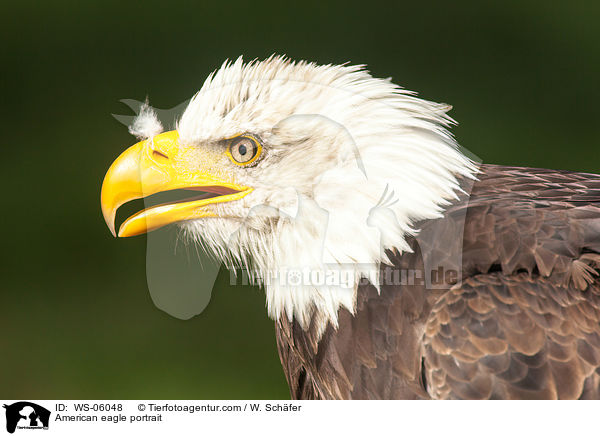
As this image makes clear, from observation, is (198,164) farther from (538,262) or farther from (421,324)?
(538,262)

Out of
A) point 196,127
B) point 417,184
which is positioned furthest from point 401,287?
point 196,127

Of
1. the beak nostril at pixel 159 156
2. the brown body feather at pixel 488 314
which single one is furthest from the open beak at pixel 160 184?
the brown body feather at pixel 488 314

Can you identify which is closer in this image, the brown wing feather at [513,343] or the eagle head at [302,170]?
the brown wing feather at [513,343]

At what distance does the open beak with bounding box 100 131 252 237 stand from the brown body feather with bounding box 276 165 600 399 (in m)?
Result: 0.30

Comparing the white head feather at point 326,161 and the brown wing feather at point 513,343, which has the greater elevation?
the white head feather at point 326,161

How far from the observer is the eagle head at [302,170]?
948 mm
